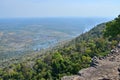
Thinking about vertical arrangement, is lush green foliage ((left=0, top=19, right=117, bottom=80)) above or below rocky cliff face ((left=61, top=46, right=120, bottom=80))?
below

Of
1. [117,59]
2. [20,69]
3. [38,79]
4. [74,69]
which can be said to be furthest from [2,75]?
[117,59]

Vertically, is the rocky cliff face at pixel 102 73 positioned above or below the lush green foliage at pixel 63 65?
above

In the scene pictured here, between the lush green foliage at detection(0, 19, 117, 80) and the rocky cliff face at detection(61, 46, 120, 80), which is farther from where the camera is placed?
the lush green foliage at detection(0, 19, 117, 80)

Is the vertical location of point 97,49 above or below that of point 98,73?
below

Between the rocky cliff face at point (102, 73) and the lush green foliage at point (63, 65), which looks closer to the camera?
the rocky cliff face at point (102, 73)

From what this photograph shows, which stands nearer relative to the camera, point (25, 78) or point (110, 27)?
point (110, 27)

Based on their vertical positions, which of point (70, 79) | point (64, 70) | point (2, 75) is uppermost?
point (70, 79)

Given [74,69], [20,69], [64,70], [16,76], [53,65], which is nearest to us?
[74,69]

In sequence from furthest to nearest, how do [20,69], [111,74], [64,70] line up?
[20,69], [64,70], [111,74]

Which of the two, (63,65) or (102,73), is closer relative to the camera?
(102,73)

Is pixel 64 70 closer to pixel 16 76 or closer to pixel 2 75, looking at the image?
pixel 16 76

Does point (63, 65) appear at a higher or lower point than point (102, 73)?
lower
